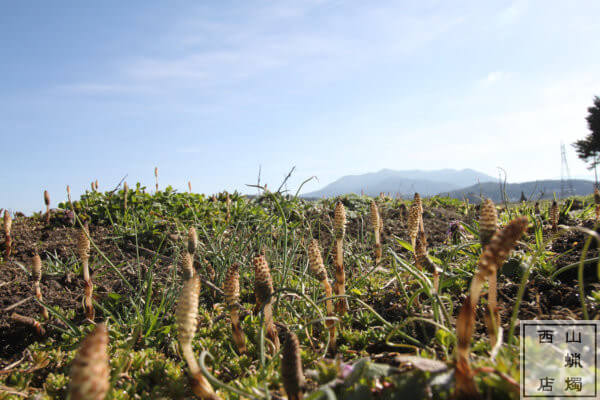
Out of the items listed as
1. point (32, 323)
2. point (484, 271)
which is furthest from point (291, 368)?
point (32, 323)

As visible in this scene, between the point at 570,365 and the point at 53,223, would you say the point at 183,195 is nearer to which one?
the point at 53,223

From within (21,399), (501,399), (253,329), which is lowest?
(21,399)

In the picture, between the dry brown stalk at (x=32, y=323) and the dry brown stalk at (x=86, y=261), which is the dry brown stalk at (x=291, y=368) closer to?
the dry brown stalk at (x=86, y=261)

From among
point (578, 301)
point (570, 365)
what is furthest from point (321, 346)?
point (578, 301)

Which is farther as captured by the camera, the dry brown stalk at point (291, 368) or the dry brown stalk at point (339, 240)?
the dry brown stalk at point (339, 240)

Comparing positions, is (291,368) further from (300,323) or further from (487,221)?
(300,323)

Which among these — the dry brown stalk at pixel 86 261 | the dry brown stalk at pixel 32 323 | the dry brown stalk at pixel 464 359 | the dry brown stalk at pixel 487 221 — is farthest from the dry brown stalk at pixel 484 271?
the dry brown stalk at pixel 32 323

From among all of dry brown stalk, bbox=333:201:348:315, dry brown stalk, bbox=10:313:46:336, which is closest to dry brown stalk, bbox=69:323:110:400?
dry brown stalk, bbox=333:201:348:315

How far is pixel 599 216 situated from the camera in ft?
12.6

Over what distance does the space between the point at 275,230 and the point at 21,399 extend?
2.94m

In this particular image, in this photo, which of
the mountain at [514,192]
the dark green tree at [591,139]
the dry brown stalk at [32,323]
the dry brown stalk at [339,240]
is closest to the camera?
the dry brown stalk at [339,240]

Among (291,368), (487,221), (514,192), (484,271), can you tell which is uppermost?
(514,192)

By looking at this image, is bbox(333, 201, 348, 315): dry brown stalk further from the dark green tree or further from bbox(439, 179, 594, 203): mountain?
the dark green tree

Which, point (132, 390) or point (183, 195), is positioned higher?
point (183, 195)
